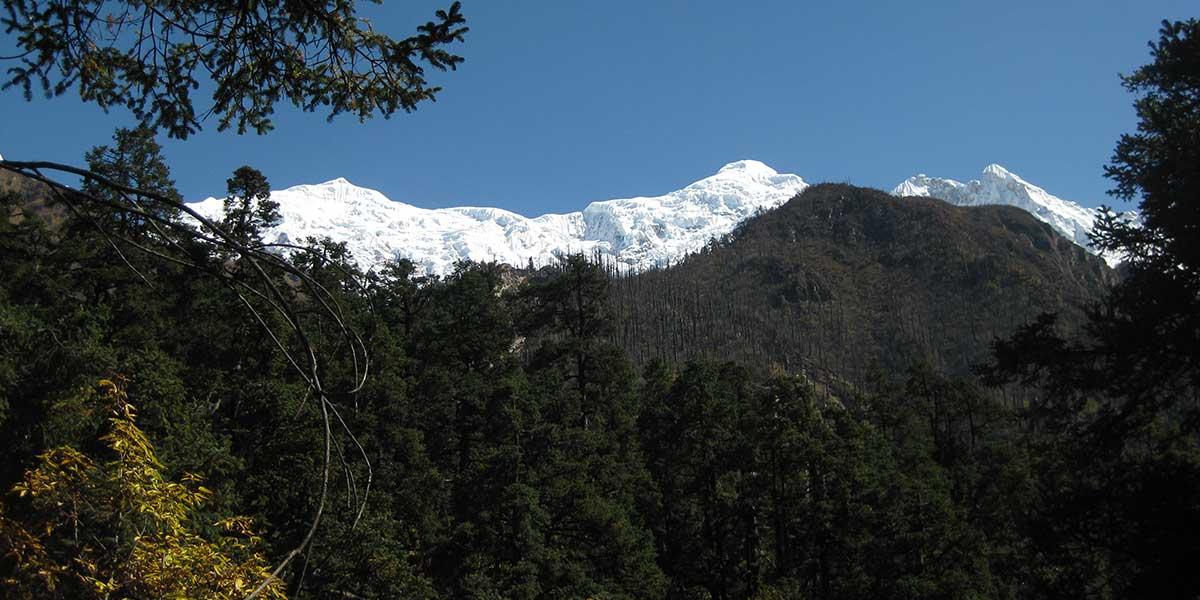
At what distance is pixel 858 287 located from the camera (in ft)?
506

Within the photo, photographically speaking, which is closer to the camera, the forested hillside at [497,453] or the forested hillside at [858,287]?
the forested hillside at [497,453]

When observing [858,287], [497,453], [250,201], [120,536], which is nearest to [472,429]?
[497,453]

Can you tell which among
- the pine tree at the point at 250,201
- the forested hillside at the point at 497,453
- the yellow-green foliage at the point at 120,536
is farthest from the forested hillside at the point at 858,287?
the yellow-green foliage at the point at 120,536

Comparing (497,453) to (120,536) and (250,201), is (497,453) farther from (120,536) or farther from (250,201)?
(120,536)

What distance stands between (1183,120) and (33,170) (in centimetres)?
1091

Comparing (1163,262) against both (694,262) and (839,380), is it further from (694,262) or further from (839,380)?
(694,262)

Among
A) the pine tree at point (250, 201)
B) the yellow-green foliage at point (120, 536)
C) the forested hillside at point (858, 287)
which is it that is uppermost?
the forested hillside at point (858, 287)

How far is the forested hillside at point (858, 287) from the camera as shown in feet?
380

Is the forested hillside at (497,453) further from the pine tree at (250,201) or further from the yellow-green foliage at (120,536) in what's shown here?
the yellow-green foliage at (120,536)

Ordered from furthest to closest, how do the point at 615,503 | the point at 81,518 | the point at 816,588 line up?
the point at 816,588, the point at 615,503, the point at 81,518

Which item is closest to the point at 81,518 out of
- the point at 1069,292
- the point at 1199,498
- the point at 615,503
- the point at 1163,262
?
the point at 1199,498

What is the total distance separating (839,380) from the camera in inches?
4131

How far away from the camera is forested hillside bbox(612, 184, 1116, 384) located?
11588cm

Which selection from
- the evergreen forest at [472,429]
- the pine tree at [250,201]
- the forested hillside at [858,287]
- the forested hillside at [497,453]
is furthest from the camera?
the forested hillside at [858,287]
